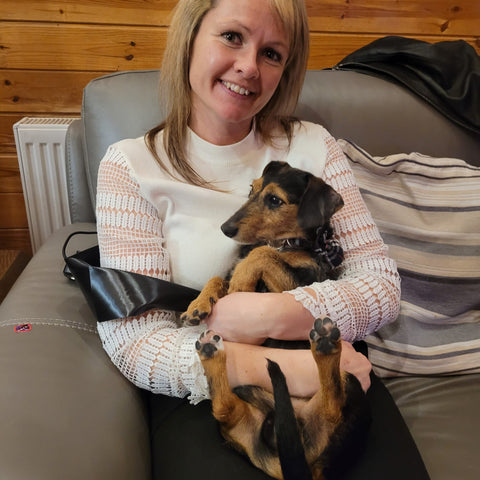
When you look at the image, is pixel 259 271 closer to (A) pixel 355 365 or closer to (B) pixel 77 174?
(A) pixel 355 365

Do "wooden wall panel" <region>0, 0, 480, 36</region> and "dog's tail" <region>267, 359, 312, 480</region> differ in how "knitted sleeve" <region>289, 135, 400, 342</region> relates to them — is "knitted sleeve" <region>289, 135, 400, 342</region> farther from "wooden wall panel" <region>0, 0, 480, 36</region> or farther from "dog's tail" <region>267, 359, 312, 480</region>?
"wooden wall panel" <region>0, 0, 480, 36</region>

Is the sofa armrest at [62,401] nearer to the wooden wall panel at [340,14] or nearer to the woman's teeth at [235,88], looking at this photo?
the woman's teeth at [235,88]

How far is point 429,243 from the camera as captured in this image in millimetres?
1420

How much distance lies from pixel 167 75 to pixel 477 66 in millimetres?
1151

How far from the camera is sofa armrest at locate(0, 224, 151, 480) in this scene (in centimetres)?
70

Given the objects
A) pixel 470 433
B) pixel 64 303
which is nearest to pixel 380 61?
pixel 470 433

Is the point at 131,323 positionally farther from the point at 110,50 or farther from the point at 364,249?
the point at 110,50

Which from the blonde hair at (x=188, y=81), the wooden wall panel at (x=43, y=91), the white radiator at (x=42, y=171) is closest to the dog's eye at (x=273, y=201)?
the blonde hair at (x=188, y=81)

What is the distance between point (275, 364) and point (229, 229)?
0.97 feet

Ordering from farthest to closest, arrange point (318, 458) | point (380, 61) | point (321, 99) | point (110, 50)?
point (110, 50)
point (380, 61)
point (321, 99)
point (318, 458)

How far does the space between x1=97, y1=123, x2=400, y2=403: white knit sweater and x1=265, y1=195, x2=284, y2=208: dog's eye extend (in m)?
0.13

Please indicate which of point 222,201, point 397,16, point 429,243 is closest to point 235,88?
point 222,201

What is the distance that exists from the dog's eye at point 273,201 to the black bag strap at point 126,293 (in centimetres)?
26

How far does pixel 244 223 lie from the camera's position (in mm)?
922
